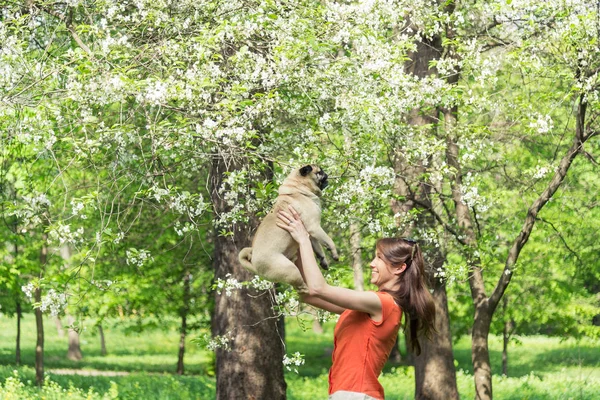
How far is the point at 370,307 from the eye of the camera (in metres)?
4.11

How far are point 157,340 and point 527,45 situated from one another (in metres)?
40.1

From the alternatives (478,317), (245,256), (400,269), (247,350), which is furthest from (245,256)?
(478,317)

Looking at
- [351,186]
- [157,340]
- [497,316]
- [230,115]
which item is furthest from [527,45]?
[157,340]

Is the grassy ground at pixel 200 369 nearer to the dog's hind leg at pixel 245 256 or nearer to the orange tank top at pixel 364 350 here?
the dog's hind leg at pixel 245 256

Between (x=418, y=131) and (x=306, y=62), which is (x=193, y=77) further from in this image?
(x=418, y=131)

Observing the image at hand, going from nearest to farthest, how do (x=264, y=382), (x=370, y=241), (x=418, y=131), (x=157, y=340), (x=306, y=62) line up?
(x=306, y=62), (x=418, y=131), (x=264, y=382), (x=370, y=241), (x=157, y=340)

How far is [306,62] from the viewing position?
7.33 m

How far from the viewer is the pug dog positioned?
401 centimetres

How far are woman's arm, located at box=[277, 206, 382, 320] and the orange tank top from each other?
2.7 inches

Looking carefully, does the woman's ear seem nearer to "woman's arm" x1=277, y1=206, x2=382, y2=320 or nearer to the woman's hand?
"woman's arm" x1=277, y1=206, x2=382, y2=320

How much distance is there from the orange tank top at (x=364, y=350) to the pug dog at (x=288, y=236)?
1.27 feet

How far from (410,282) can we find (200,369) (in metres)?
27.7

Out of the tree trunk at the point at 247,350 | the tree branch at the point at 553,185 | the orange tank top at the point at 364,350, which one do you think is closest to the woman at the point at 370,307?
the orange tank top at the point at 364,350

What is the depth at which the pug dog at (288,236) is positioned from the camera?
401 cm
